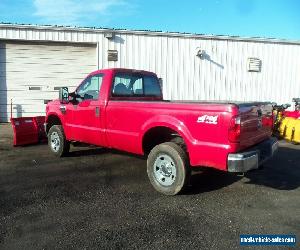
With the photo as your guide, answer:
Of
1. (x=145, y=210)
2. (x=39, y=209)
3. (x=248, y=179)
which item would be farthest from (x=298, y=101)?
(x=39, y=209)

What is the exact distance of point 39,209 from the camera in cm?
Result: 461

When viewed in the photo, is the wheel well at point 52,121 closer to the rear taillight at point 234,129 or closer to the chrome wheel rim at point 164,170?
the chrome wheel rim at point 164,170

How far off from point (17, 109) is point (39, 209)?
10.1m

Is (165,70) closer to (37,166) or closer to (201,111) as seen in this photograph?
(37,166)

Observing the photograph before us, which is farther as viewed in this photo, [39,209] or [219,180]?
[219,180]

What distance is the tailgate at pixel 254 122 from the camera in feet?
15.1

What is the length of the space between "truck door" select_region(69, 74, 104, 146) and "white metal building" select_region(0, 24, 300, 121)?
7.02 meters

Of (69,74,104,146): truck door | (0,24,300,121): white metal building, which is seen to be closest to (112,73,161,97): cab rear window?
(69,74,104,146): truck door

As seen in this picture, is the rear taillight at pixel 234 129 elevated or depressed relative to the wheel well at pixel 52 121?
elevated

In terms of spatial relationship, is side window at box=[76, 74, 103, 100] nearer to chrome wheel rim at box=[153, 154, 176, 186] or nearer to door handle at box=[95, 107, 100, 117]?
door handle at box=[95, 107, 100, 117]

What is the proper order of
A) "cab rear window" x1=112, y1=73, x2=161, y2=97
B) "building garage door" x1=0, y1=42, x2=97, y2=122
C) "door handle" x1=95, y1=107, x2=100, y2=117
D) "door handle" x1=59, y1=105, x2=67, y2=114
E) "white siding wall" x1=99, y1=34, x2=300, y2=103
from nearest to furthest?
"door handle" x1=95, y1=107, x2=100, y2=117
"cab rear window" x1=112, y1=73, x2=161, y2=97
"door handle" x1=59, y1=105, x2=67, y2=114
"building garage door" x1=0, y1=42, x2=97, y2=122
"white siding wall" x1=99, y1=34, x2=300, y2=103

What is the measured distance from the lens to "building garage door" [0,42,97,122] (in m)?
13.5

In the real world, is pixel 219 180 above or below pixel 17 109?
below

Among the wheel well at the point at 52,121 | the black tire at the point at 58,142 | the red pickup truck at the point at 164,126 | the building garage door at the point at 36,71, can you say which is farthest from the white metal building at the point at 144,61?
the red pickup truck at the point at 164,126
